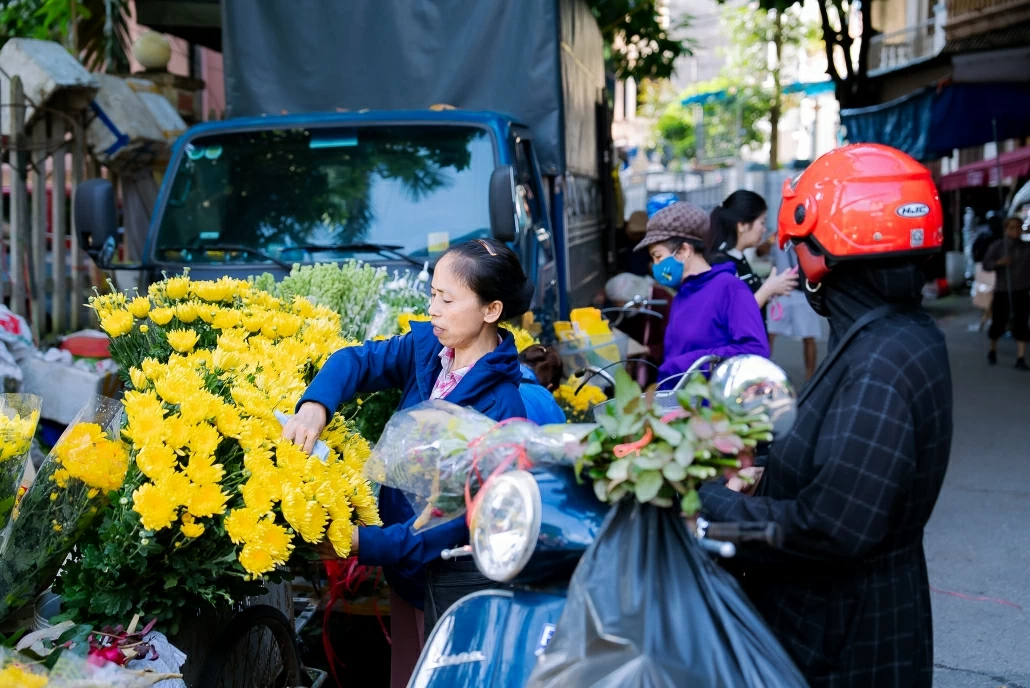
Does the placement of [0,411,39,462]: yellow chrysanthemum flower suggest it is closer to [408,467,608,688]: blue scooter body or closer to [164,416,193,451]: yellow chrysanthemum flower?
[164,416,193,451]: yellow chrysanthemum flower

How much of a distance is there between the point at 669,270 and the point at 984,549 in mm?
2638

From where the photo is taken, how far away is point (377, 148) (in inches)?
234

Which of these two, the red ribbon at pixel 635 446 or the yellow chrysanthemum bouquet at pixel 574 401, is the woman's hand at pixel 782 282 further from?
the red ribbon at pixel 635 446

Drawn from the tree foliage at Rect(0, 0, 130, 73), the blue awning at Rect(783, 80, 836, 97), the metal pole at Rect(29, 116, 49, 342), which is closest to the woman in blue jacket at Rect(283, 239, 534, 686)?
the metal pole at Rect(29, 116, 49, 342)

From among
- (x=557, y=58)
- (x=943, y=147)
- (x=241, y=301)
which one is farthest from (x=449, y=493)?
(x=943, y=147)

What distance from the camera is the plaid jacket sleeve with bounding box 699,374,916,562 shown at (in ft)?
6.36

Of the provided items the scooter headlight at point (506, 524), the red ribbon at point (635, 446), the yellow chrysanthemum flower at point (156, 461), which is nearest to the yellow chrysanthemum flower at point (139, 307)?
the yellow chrysanthemum flower at point (156, 461)

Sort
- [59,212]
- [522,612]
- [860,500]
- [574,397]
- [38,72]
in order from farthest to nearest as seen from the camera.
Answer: [59,212] < [38,72] < [574,397] < [522,612] < [860,500]

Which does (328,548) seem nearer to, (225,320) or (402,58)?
(225,320)

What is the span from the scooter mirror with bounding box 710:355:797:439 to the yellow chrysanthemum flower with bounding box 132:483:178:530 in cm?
118

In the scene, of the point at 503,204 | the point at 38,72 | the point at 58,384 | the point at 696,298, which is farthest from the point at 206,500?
the point at 38,72

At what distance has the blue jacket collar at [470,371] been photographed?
8.70ft

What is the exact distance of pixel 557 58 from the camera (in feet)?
22.7

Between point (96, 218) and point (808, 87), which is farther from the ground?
point (808, 87)
